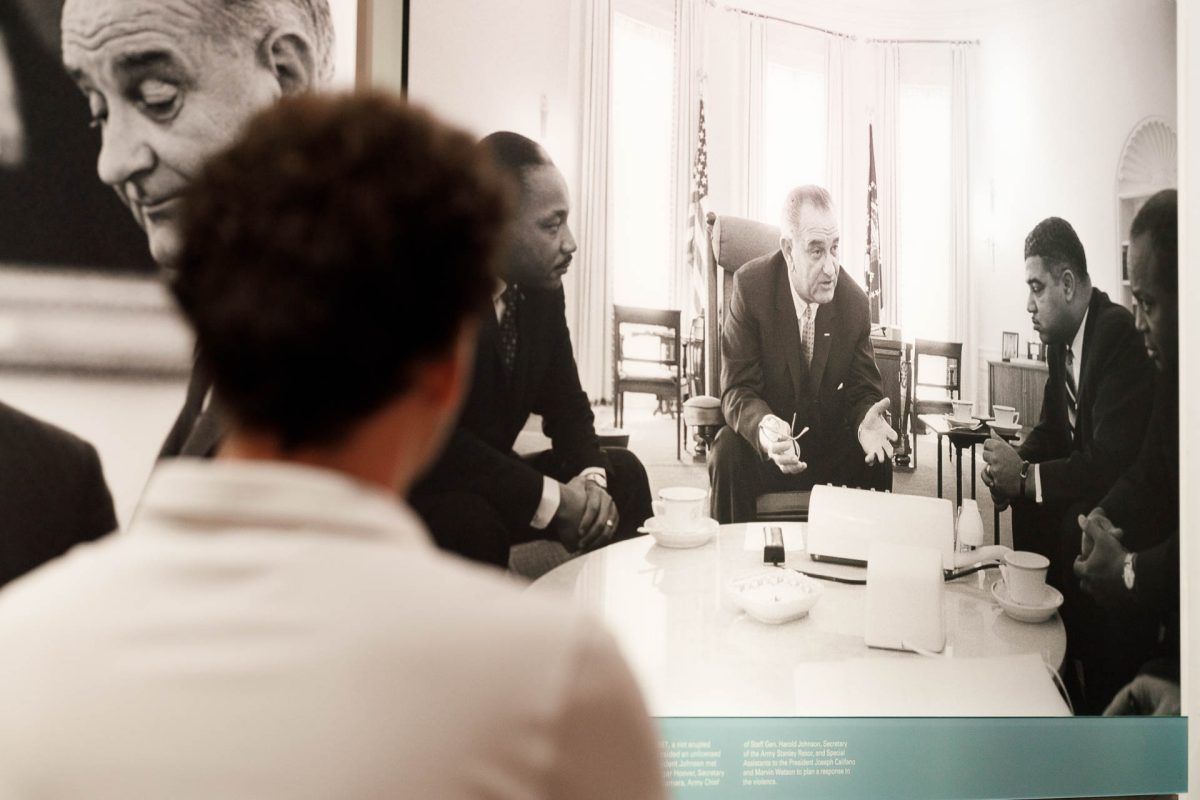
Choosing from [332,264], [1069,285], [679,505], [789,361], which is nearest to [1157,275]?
[1069,285]

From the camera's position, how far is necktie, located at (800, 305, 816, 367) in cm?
193

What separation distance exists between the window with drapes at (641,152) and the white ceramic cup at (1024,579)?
1.02m

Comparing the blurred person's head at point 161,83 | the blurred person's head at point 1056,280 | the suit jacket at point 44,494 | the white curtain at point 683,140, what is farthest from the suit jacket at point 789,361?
the suit jacket at point 44,494

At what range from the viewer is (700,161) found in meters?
1.86

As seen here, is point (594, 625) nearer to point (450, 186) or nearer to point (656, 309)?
point (450, 186)

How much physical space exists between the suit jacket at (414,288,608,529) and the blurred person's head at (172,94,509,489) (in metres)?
1.17

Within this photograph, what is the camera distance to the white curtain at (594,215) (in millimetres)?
1791

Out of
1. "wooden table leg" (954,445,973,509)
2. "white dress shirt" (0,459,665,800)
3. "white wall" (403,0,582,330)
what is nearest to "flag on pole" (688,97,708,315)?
"white wall" (403,0,582,330)

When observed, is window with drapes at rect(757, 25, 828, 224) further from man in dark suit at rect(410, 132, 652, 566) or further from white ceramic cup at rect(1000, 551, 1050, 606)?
white ceramic cup at rect(1000, 551, 1050, 606)

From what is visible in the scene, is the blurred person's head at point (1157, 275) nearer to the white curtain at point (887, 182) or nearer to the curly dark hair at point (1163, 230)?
the curly dark hair at point (1163, 230)

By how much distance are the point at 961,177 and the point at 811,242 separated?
1.46 feet

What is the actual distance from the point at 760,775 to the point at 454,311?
1.55 meters

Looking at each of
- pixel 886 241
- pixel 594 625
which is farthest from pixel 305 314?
pixel 886 241

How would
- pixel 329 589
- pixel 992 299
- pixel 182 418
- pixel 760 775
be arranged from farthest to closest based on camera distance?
pixel 992 299, pixel 760 775, pixel 182 418, pixel 329 589
